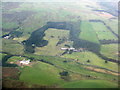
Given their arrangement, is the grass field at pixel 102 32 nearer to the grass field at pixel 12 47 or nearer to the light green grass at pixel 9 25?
the grass field at pixel 12 47

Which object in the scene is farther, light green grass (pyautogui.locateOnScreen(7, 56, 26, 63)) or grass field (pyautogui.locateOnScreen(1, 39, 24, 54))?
grass field (pyautogui.locateOnScreen(1, 39, 24, 54))

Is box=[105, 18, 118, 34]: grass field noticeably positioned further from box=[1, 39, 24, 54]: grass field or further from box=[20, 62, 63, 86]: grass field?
box=[1, 39, 24, 54]: grass field

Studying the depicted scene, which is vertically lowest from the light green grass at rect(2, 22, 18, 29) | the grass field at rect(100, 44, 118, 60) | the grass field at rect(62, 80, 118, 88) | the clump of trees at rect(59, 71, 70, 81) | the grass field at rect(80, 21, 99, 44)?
the grass field at rect(62, 80, 118, 88)

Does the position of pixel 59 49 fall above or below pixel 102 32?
below

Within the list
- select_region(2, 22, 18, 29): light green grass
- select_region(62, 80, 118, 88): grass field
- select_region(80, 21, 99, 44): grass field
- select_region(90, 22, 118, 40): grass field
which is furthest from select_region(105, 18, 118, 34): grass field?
select_region(2, 22, 18, 29): light green grass

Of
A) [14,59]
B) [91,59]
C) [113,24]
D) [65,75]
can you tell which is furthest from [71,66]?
[113,24]

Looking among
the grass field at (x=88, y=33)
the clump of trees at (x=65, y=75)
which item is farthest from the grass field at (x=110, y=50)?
the clump of trees at (x=65, y=75)

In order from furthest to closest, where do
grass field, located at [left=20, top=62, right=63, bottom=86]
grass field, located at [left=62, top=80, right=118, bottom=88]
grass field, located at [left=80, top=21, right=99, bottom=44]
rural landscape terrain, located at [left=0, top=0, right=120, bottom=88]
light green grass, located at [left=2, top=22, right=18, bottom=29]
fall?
1. light green grass, located at [left=2, top=22, right=18, bottom=29]
2. grass field, located at [left=80, top=21, right=99, bottom=44]
3. rural landscape terrain, located at [left=0, top=0, right=120, bottom=88]
4. grass field, located at [left=20, top=62, right=63, bottom=86]
5. grass field, located at [left=62, top=80, right=118, bottom=88]

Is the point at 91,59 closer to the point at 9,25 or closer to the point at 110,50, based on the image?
the point at 110,50
